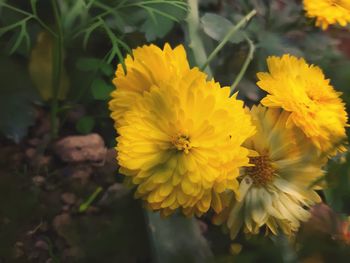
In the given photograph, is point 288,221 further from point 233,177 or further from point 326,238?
point 326,238

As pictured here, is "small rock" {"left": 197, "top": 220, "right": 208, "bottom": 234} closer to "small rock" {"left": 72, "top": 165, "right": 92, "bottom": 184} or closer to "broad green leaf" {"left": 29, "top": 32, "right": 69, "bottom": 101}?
"small rock" {"left": 72, "top": 165, "right": 92, "bottom": 184}

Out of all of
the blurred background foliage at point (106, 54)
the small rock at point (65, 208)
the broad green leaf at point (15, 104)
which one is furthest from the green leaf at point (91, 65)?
the small rock at point (65, 208)

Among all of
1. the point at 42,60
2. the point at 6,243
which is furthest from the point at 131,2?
the point at 6,243

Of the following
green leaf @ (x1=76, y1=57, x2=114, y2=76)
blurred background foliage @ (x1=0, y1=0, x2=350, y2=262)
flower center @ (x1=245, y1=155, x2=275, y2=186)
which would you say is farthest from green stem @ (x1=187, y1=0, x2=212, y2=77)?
flower center @ (x1=245, y1=155, x2=275, y2=186)

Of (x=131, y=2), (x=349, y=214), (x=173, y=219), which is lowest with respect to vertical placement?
(x=173, y=219)

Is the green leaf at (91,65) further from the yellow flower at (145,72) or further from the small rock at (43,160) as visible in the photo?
the yellow flower at (145,72)

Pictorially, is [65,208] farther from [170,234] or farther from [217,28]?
[217,28]
